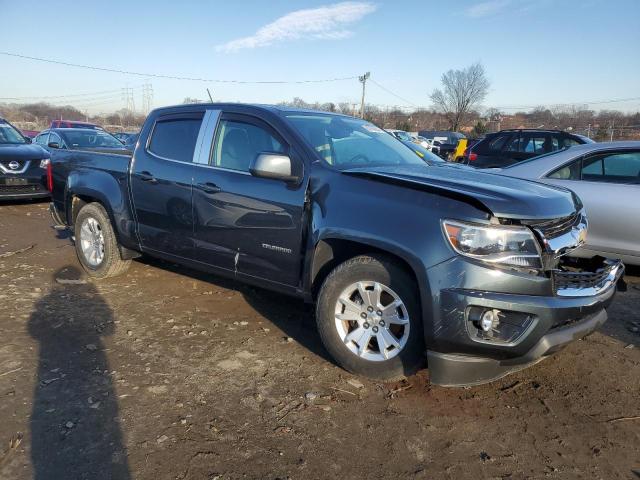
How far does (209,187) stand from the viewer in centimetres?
397

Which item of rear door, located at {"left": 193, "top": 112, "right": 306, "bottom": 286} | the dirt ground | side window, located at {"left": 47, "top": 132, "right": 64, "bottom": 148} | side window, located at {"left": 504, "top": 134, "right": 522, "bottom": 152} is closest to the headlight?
the dirt ground

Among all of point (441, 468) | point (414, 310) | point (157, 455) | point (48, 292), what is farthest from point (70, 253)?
point (441, 468)

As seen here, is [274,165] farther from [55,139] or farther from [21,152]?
[55,139]

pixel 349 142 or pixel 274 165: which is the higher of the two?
pixel 349 142

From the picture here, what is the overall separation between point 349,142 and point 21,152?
27.1 feet

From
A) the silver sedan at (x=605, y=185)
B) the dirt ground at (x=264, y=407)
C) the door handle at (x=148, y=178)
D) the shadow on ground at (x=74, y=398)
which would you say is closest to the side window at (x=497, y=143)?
the silver sedan at (x=605, y=185)

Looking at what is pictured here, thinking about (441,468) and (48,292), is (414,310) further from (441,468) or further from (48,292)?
(48,292)

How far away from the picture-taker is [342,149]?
12.4ft

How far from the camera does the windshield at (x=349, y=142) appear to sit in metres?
3.64

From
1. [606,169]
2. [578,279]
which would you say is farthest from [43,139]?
[578,279]

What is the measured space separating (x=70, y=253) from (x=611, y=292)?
6.03m

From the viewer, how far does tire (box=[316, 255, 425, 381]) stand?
298cm

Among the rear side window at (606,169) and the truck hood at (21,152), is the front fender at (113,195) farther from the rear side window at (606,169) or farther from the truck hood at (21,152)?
the truck hood at (21,152)

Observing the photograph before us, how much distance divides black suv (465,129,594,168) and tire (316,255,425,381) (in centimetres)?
811
